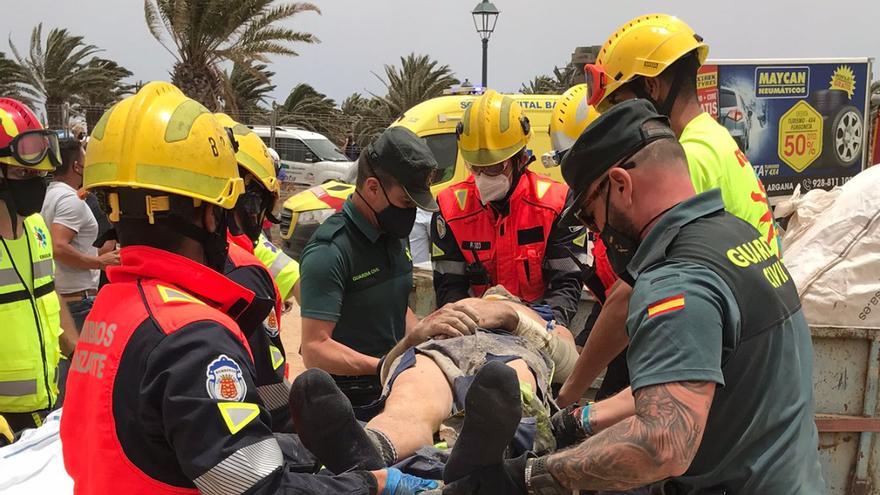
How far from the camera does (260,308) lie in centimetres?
207

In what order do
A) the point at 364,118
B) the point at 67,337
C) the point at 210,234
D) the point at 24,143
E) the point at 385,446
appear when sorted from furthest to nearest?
the point at 364,118
the point at 67,337
the point at 24,143
the point at 385,446
the point at 210,234

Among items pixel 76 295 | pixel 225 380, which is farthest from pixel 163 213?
pixel 76 295

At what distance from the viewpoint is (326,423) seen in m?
2.35

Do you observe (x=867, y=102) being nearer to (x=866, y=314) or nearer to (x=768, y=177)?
(x=768, y=177)

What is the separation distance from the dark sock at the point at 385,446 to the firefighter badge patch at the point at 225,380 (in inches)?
40.1

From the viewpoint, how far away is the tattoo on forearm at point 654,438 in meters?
1.88

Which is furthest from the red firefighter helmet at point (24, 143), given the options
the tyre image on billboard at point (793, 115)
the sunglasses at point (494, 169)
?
the tyre image on billboard at point (793, 115)

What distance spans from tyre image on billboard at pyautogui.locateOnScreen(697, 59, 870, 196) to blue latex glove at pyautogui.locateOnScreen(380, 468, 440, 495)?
813cm

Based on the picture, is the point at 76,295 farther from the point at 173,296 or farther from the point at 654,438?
the point at 654,438

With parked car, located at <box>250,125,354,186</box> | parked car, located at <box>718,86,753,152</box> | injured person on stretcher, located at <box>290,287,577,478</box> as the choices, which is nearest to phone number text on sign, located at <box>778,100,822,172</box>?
parked car, located at <box>718,86,753,152</box>

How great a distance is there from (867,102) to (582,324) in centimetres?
770

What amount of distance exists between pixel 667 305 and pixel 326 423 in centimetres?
102

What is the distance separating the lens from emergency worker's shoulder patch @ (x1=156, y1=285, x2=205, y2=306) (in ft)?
6.01

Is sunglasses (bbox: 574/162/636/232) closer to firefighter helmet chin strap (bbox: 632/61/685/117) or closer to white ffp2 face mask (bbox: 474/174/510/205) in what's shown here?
firefighter helmet chin strap (bbox: 632/61/685/117)
